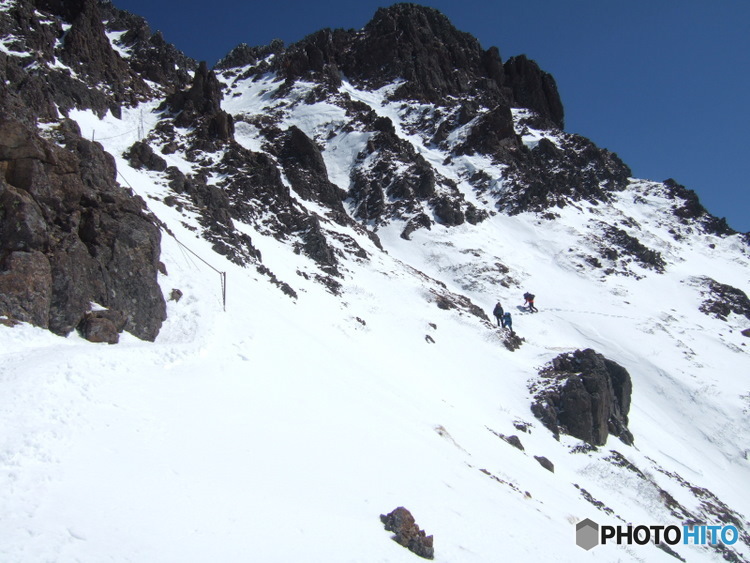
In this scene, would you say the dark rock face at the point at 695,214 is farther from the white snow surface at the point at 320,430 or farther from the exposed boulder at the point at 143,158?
the exposed boulder at the point at 143,158

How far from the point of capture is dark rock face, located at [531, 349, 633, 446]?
22.7m

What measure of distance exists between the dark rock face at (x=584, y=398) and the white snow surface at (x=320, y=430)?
0.87 meters

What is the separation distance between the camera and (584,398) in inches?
910

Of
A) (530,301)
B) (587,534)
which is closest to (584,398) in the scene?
(587,534)

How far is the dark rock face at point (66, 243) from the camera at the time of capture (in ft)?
32.4

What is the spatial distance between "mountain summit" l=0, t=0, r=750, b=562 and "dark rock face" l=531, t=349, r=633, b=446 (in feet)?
0.48

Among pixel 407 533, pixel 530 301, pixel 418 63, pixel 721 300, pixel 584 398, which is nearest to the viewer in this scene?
pixel 407 533

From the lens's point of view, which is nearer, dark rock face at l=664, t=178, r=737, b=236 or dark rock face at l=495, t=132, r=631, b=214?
dark rock face at l=495, t=132, r=631, b=214

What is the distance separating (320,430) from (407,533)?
128 inches

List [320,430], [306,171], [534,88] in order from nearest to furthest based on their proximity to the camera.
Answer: [320,430], [306,171], [534,88]

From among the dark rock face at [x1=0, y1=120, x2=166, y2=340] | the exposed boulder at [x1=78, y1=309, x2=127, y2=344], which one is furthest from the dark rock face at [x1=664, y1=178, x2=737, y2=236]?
the exposed boulder at [x1=78, y1=309, x2=127, y2=344]

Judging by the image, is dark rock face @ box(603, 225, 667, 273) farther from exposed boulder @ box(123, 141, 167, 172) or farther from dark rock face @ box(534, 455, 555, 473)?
exposed boulder @ box(123, 141, 167, 172)

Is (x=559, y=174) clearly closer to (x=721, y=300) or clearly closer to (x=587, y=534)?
(x=721, y=300)

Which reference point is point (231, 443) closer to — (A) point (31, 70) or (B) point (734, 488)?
(B) point (734, 488)
